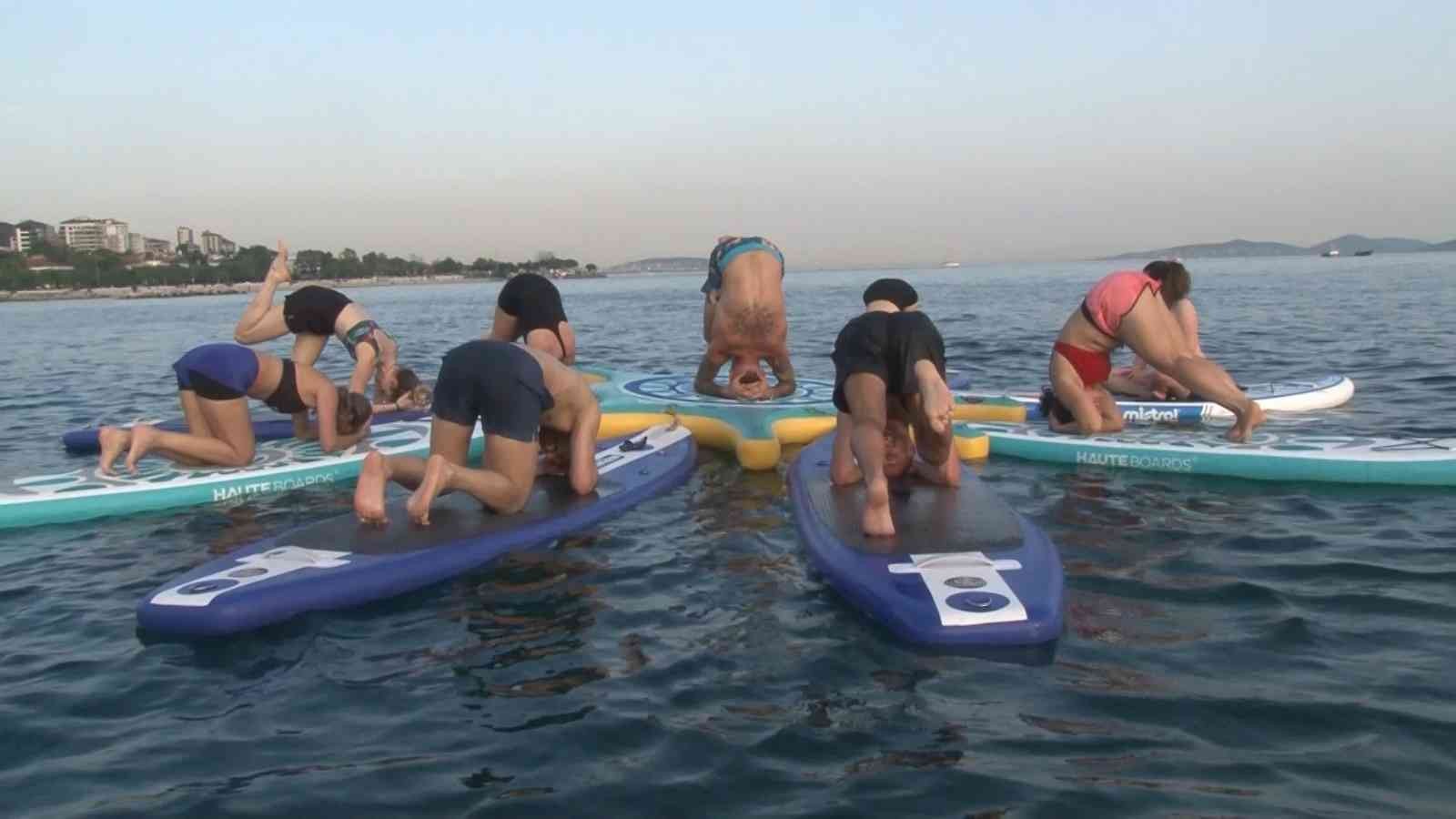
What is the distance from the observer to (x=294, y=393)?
9.24 meters

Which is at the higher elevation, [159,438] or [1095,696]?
[159,438]

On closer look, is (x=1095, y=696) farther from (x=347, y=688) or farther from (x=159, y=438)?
(x=159, y=438)

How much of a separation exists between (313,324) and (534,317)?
6.88ft

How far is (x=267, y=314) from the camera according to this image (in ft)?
32.8

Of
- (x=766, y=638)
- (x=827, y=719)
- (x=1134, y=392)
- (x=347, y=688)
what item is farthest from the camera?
(x=1134, y=392)

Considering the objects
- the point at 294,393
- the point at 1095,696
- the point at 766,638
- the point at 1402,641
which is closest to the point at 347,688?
the point at 766,638

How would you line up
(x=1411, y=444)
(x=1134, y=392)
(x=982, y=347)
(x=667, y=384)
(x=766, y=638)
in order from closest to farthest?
(x=766, y=638), (x=1411, y=444), (x=1134, y=392), (x=667, y=384), (x=982, y=347)

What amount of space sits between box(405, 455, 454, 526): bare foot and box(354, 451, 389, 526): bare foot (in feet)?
0.61

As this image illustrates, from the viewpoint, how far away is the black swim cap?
698 centimetres

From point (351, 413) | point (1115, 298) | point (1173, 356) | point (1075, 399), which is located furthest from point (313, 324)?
point (1173, 356)

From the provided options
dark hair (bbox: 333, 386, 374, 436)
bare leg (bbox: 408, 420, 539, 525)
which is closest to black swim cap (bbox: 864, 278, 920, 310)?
bare leg (bbox: 408, 420, 539, 525)

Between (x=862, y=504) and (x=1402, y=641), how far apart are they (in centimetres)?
282

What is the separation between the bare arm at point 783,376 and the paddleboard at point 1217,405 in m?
1.79

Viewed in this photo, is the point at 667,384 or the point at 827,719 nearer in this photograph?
the point at 827,719
